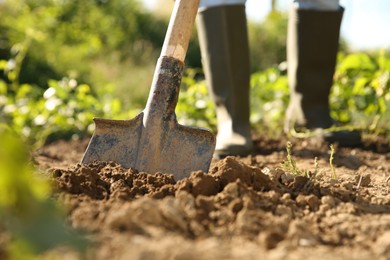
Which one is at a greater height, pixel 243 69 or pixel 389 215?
pixel 243 69

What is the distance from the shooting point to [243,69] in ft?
10.5

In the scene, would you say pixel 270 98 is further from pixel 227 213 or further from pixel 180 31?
pixel 227 213

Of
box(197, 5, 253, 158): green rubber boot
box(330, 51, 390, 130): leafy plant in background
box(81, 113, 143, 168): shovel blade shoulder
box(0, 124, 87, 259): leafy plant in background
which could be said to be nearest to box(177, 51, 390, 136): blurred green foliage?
box(330, 51, 390, 130): leafy plant in background

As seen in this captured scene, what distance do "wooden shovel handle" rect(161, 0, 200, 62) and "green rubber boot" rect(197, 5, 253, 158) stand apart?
2.17ft

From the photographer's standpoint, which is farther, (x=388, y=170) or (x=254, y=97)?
(x=254, y=97)

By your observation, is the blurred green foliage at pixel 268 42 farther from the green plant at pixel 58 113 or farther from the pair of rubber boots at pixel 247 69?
the pair of rubber boots at pixel 247 69

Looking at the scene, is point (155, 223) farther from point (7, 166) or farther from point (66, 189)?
point (66, 189)

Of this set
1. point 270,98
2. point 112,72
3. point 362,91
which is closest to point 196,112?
point 270,98

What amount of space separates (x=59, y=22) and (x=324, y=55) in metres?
6.18

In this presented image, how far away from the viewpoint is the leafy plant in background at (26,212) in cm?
103

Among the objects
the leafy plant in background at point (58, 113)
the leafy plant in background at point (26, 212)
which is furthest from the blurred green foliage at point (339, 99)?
the leafy plant in background at point (26, 212)

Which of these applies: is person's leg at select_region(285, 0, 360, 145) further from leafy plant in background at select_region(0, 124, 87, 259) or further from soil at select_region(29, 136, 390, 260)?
leafy plant in background at select_region(0, 124, 87, 259)

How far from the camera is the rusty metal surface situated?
2275mm


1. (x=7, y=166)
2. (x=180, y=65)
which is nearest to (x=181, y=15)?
(x=180, y=65)
